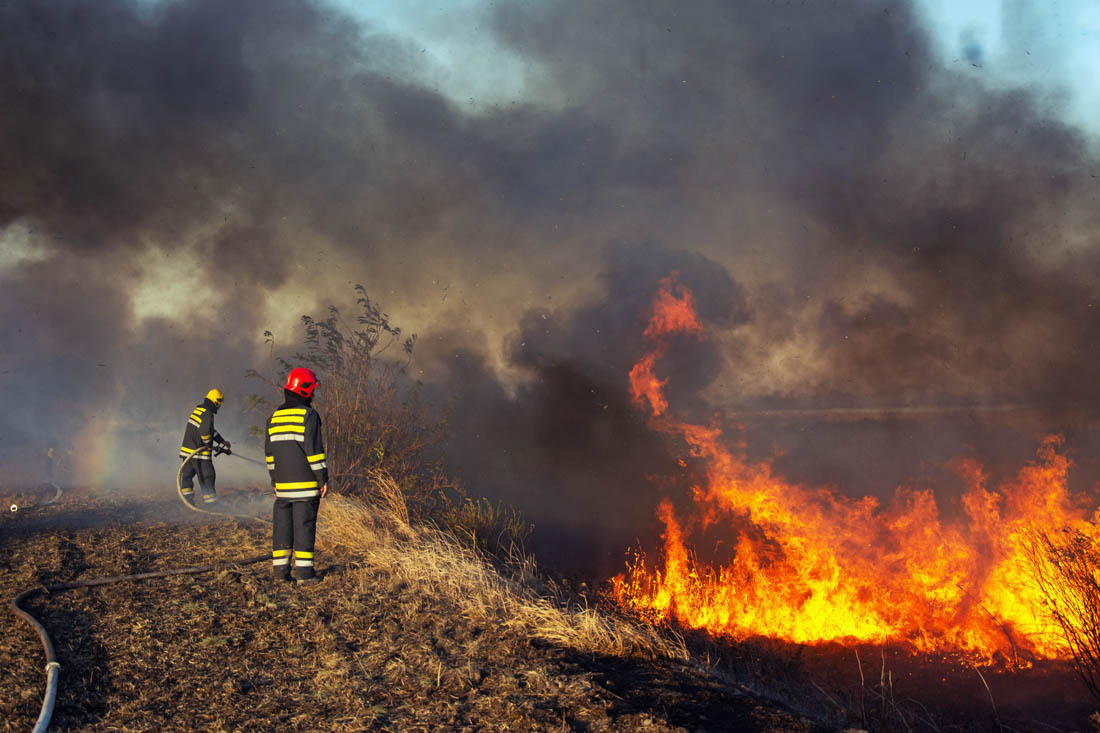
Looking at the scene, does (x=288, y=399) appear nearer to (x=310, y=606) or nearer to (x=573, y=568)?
(x=310, y=606)

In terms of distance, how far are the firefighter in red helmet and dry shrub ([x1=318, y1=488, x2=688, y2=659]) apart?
2.79 ft

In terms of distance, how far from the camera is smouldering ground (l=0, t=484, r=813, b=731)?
142 inches

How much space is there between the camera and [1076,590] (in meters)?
4.57

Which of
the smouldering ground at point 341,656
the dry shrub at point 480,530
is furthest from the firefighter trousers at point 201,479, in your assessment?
the dry shrub at point 480,530

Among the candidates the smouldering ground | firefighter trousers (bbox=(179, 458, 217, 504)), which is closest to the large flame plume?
the smouldering ground

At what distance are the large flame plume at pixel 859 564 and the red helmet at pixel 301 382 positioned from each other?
5.11m

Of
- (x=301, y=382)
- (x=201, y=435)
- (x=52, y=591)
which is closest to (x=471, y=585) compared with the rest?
(x=301, y=382)

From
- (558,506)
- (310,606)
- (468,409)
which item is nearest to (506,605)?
(310,606)

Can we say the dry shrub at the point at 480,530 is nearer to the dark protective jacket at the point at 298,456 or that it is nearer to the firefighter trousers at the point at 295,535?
the firefighter trousers at the point at 295,535

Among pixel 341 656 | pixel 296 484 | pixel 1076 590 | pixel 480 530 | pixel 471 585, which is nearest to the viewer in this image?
pixel 341 656

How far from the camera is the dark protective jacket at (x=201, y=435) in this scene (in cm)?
1112

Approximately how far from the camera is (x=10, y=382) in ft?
69.2

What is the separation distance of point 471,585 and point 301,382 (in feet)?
8.52

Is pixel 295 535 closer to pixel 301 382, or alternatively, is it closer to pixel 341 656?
pixel 301 382
